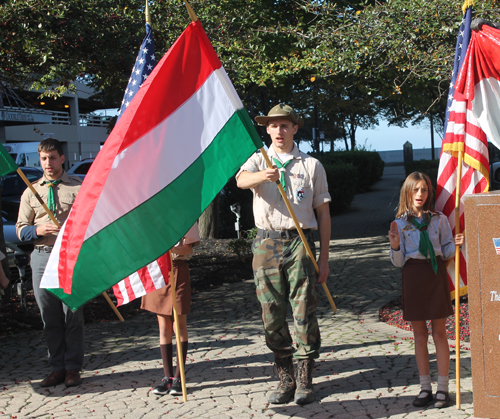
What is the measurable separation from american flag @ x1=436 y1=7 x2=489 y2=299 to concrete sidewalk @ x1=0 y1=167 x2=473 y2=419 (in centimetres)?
109

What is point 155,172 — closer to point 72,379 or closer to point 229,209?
point 72,379

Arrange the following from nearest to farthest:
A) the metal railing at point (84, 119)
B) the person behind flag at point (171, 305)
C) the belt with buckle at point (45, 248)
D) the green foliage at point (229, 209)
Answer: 1. the person behind flag at point (171, 305)
2. the belt with buckle at point (45, 248)
3. the green foliage at point (229, 209)
4. the metal railing at point (84, 119)

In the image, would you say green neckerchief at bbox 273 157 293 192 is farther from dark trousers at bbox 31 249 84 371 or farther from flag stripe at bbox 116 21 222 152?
dark trousers at bbox 31 249 84 371

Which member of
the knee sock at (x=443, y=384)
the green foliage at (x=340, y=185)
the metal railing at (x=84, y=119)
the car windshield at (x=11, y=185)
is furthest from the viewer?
the metal railing at (x=84, y=119)

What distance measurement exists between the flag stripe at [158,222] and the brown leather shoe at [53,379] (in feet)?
5.25

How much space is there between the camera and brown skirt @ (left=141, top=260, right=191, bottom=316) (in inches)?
184

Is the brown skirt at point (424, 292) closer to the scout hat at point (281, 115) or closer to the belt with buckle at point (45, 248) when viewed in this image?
the scout hat at point (281, 115)

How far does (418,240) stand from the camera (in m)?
4.23

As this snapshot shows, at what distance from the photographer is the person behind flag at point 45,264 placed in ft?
16.1

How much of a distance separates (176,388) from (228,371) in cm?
71

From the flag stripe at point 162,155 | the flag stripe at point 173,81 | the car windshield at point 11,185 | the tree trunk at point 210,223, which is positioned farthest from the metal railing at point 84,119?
the flag stripe at point 162,155

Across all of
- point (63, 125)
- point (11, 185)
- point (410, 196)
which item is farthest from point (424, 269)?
point (63, 125)

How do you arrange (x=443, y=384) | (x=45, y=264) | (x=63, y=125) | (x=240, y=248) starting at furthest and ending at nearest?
(x=63, y=125)
(x=240, y=248)
(x=45, y=264)
(x=443, y=384)

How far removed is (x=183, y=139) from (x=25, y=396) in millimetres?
2669
